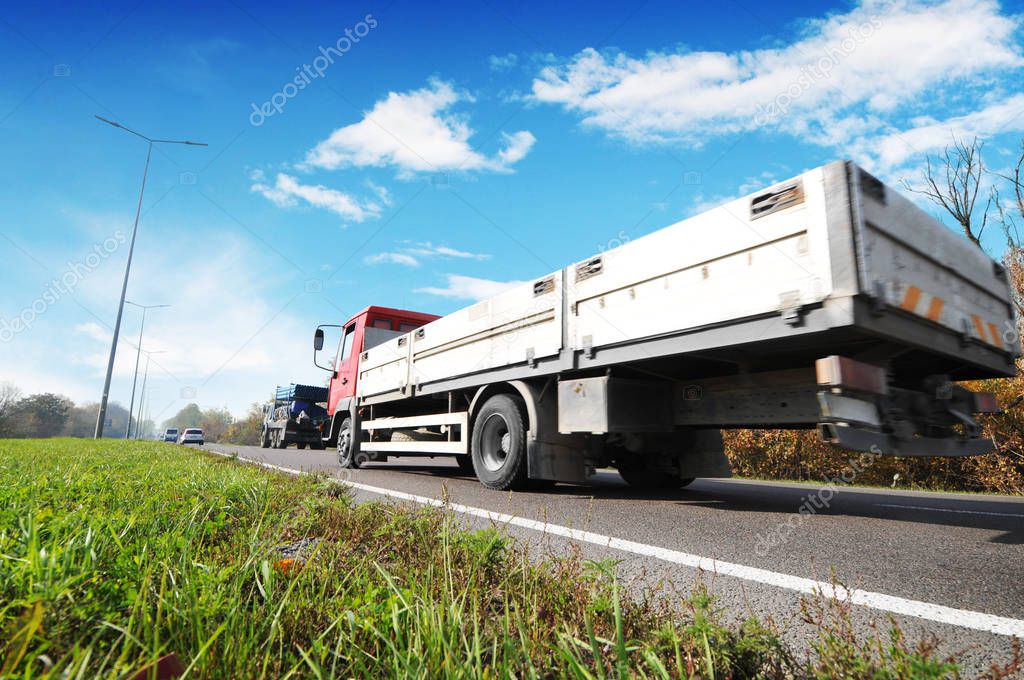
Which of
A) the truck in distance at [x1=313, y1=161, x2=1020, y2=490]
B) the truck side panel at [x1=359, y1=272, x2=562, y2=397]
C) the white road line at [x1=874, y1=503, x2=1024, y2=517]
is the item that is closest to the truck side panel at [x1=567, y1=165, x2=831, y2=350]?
the truck in distance at [x1=313, y1=161, x2=1020, y2=490]

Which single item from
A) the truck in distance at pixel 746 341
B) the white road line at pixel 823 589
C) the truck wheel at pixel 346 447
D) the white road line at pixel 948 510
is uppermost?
the truck in distance at pixel 746 341

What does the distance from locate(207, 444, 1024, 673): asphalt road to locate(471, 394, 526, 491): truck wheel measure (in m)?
0.27

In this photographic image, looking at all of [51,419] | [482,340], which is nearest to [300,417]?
[482,340]

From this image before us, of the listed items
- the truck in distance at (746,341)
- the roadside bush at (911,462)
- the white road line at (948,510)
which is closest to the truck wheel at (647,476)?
the truck in distance at (746,341)

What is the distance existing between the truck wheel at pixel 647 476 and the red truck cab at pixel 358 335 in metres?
5.23

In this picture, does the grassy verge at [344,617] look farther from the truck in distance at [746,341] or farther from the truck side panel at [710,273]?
the truck side panel at [710,273]

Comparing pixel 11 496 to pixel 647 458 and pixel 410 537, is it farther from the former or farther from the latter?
pixel 647 458

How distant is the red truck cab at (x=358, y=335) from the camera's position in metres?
10.6

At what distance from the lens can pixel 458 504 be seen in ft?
15.8

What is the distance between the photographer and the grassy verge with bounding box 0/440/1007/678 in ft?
4.12

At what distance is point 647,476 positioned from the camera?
6.77 metres

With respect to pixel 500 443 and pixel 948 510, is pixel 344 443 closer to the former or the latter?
pixel 500 443

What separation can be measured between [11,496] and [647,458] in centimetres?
574

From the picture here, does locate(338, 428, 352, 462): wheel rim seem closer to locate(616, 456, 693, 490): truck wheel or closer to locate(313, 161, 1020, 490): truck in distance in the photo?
locate(313, 161, 1020, 490): truck in distance
